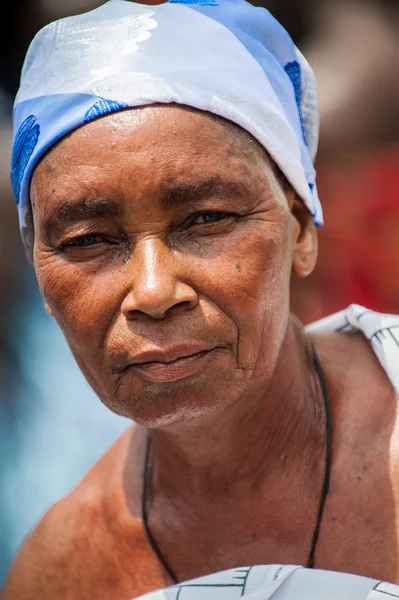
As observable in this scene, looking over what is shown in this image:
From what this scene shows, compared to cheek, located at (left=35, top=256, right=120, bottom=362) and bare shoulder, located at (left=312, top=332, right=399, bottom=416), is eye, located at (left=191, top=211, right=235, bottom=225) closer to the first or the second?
cheek, located at (left=35, top=256, right=120, bottom=362)

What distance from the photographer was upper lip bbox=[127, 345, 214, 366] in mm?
2141

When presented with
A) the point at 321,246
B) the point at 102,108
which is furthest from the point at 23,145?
the point at 321,246

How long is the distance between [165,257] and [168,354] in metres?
0.23

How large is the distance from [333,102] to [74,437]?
7.51ft

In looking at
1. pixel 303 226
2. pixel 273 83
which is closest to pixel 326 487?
pixel 303 226

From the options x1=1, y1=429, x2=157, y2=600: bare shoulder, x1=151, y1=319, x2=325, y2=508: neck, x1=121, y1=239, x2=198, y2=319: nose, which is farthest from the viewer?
x1=1, y1=429, x2=157, y2=600: bare shoulder

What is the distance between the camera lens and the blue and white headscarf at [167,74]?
229 centimetres

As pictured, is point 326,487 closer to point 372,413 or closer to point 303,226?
point 372,413

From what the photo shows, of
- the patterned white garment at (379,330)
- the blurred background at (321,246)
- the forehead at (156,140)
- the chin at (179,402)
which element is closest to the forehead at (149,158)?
the forehead at (156,140)

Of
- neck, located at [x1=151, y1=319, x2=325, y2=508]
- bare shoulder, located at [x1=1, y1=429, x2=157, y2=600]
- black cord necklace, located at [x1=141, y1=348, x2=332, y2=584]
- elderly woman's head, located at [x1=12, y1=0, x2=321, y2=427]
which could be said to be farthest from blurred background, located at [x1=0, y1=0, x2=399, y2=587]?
elderly woman's head, located at [x1=12, y1=0, x2=321, y2=427]

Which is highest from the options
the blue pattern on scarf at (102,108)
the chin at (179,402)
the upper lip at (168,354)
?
the blue pattern on scarf at (102,108)

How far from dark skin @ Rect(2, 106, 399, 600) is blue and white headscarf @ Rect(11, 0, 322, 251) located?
52 millimetres

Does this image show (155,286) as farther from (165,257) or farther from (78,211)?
(78,211)

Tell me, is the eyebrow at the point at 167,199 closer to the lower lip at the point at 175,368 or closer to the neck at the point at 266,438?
the lower lip at the point at 175,368
